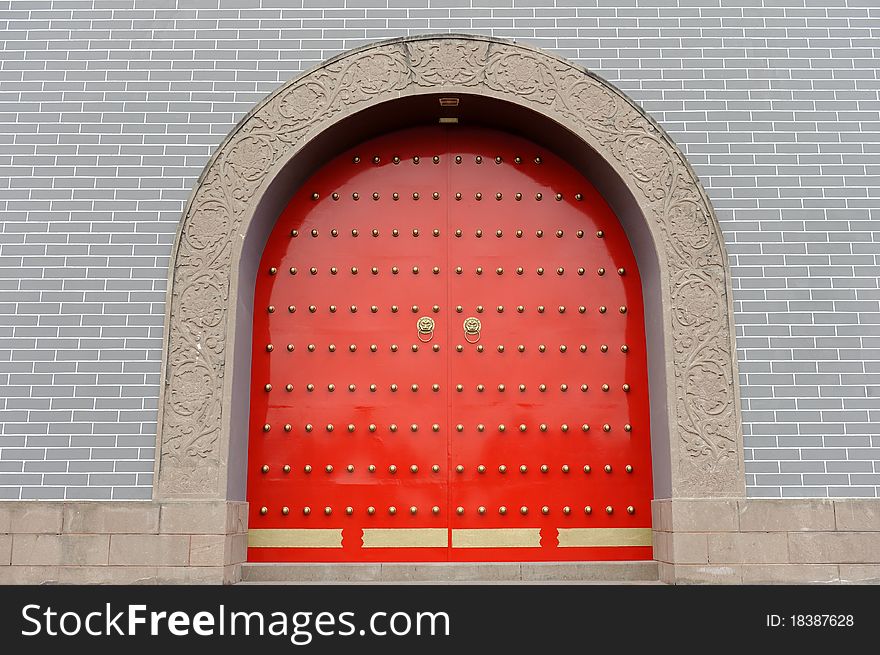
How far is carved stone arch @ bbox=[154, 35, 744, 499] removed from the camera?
14.4 feet

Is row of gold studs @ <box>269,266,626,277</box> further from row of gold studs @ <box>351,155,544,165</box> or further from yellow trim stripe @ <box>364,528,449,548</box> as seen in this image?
yellow trim stripe @ <box>364,528,449,548</box>

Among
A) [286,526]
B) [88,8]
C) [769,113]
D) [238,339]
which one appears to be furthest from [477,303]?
[88,8]

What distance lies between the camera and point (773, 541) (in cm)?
425

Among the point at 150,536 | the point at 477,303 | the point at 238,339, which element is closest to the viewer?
the point at 150,536

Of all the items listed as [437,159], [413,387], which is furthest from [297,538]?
[437,159]

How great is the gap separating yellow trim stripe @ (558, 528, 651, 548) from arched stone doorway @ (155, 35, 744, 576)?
0.34m

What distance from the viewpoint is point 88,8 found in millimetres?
5008

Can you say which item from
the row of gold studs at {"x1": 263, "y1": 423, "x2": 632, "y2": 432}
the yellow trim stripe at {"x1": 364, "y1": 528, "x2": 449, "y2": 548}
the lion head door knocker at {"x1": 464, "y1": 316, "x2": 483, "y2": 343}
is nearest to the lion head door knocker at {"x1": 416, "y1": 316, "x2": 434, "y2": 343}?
the lion head door knocker at {"x1": 464, "y1": 316, "x2": 483, "y2": 343}

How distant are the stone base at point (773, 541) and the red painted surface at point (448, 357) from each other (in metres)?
0.45

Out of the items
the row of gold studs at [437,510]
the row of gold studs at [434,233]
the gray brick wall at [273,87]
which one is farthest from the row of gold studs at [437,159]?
the row of gold studs at [437,510]

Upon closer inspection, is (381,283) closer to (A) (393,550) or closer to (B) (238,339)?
(B) (238,339)

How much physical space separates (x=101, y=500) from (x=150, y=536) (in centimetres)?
35

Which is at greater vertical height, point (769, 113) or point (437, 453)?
point (769, 113)

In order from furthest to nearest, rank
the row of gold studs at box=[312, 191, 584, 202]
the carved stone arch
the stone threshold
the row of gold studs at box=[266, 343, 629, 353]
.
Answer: the row of gold studs at box=[312, 191, 584, 202] < the row of gold studs at box=[266, 343, 629, 353] < the stone threshold < the carved stone arch
